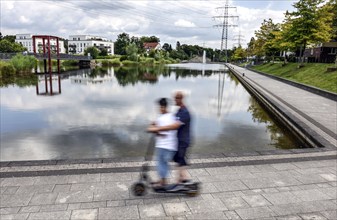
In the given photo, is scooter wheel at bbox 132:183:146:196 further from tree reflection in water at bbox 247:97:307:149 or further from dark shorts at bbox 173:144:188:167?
tree reflection in water at bbox 247:97:307:149

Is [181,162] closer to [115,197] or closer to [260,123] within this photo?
[115,197]

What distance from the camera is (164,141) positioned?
4316 mm

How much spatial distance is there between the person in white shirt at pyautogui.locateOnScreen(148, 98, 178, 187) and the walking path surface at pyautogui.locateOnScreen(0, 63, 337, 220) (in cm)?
62

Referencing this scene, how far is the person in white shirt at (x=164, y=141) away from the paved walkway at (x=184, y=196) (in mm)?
→ 622

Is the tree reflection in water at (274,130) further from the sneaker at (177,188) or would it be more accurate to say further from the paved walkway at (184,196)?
the sneaker at (177,188)

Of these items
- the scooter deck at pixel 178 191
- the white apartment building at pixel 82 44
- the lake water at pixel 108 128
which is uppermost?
the white apartment building at pixel 82 44

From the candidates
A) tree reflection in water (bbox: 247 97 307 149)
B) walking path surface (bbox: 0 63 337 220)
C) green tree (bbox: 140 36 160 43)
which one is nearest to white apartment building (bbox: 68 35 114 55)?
green tree (bbox: 140 36 160 43)

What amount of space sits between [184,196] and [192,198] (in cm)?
15

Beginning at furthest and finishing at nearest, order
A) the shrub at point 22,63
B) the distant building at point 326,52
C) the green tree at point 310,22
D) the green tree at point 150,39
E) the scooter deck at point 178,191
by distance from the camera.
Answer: the green tree at point 150,39 → the distant building at point 326,52 → the shrub at point 22,63 → the green tree at point 310,22 → the scooter deck at point 178,191

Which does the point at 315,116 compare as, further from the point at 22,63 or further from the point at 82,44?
the point at 82,44

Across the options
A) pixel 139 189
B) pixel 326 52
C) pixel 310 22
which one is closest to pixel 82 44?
pixel 326 52

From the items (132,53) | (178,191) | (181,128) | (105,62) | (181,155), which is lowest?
(178,191)

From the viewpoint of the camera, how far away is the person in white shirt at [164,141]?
4.25 meters

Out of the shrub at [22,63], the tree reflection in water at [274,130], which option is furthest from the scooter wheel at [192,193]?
the shrub at [22,63]
